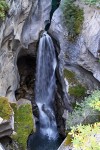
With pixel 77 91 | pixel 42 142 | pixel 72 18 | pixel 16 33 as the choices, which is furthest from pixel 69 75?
pixel 42 142

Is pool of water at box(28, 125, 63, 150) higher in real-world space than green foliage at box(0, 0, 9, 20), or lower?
lower

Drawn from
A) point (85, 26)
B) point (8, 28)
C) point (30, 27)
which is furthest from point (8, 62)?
point (85, 26)

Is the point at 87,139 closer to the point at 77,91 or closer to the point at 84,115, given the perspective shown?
the point at 84,115

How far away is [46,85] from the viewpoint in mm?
16703

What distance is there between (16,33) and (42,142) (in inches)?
212

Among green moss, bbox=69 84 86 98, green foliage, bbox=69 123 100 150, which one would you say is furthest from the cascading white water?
green foliage, bbox=69 123 100 150

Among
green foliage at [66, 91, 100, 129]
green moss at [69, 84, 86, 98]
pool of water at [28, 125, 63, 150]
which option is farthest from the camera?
green moss at [69, 84, 86, 98]

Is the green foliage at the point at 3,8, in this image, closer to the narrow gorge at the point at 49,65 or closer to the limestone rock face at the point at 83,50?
the narrow gorge at the point at 49,65

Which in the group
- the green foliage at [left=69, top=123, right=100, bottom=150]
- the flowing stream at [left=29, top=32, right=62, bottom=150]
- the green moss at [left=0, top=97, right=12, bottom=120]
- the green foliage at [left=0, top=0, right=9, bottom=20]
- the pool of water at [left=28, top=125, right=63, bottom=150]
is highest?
the green foliage at [left=0, top=0, right=9, bottom=20]

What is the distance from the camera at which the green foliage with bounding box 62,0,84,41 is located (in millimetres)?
→ 14500

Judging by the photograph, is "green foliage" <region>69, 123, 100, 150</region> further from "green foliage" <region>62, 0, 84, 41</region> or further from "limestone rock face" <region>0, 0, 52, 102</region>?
"green foliage" <region>62, 0, 84, 41</region>

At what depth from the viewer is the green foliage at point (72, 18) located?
14.5m

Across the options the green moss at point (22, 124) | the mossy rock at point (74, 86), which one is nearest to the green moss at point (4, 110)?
the green moss at point (22, 124)

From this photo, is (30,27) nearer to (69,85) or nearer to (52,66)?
(52,66)
